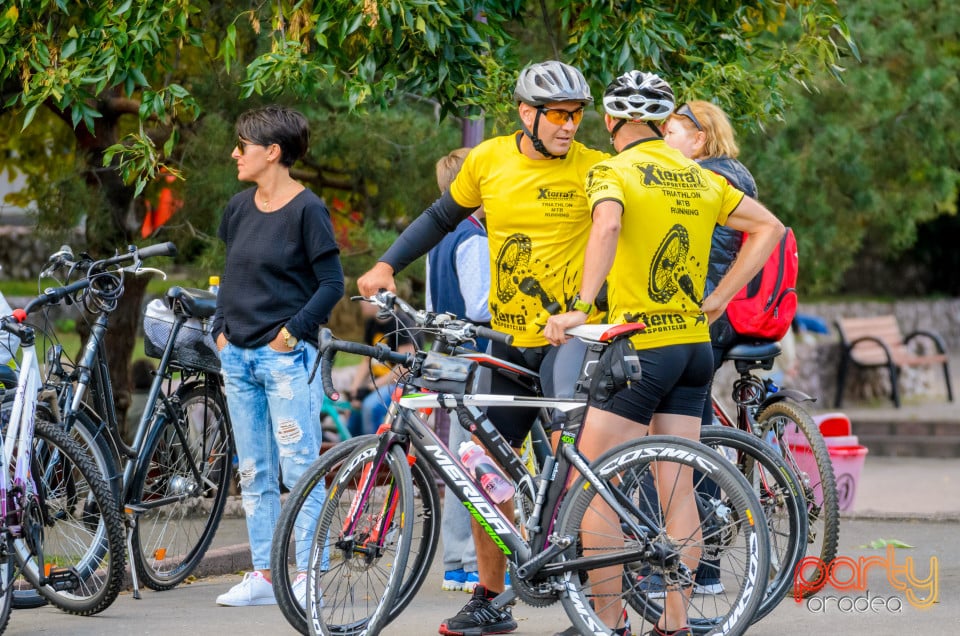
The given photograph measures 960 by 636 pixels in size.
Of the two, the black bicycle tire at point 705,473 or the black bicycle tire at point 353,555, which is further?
the black bicycle tire at point 353,555

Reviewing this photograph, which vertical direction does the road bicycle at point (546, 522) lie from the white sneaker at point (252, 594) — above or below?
above

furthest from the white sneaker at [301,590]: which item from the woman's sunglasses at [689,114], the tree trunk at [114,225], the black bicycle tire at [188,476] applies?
the tree trunk at [114,225]

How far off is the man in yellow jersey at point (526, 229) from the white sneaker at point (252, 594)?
3.28ft

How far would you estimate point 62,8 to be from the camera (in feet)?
23.0

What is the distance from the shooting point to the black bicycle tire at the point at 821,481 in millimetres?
6195

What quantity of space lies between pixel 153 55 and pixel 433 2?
1.27 m

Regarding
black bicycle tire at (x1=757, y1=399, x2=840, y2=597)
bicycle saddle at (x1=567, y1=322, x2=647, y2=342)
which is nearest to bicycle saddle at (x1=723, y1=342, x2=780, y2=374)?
black bicycle tire at (x1=757, y1=399, x2=840, y2=597)

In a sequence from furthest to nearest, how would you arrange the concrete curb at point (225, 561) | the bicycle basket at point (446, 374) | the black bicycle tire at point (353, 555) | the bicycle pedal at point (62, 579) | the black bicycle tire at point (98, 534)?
1. the concrete curb at point (225, 561)
2. the bicycle pedal at point (62, 579)
3. the black bicycle tire at point (98, 534)
4. the bicycle basket at point (446, 374)
5. the black bicycle tire at point (353, 555)

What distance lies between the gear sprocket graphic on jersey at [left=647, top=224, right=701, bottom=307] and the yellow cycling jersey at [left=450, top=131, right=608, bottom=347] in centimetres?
56

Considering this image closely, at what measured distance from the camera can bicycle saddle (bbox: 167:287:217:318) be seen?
6.55m

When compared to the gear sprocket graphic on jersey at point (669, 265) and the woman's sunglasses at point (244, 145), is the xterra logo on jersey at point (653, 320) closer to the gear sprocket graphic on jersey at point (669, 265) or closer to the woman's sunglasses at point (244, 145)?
the gear sprocket graphic on jersey at point (669, 265)

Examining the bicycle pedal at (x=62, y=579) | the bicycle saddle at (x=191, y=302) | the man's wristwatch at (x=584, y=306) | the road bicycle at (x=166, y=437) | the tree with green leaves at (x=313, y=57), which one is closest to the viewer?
the man's wristwatch at (x=584, y=306)

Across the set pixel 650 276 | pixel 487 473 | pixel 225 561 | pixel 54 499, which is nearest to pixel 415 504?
pixel 487 473

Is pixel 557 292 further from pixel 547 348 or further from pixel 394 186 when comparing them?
pixel 394 186
